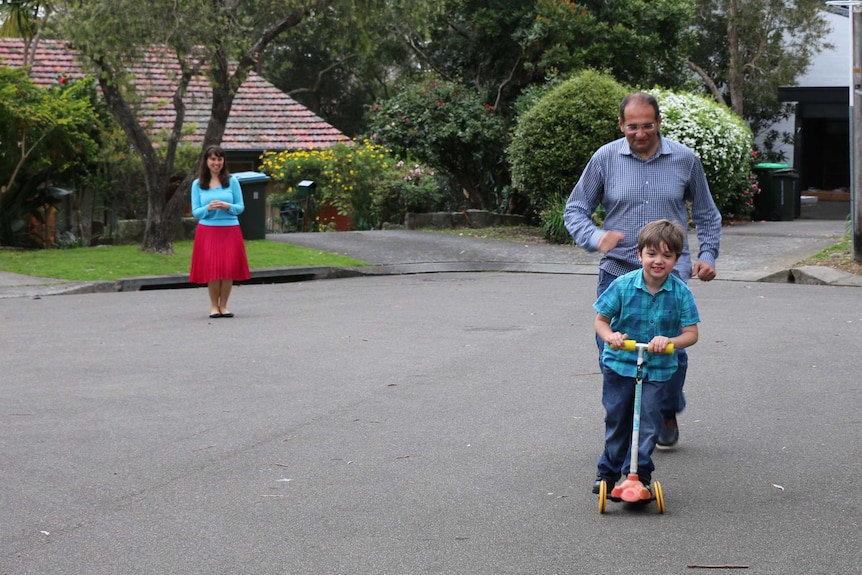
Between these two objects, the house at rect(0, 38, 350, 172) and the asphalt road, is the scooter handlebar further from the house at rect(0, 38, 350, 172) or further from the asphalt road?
the house at rect(0, 38, 350, 172)

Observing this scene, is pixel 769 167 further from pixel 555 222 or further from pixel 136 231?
pixel 136 231

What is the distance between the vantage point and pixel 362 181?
80.8 feet

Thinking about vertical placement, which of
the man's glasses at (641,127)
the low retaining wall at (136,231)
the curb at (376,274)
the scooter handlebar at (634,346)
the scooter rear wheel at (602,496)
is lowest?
the curb at (376,274)

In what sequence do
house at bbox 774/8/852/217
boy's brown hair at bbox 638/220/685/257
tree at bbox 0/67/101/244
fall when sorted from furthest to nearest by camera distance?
house at bbox 774/8/852/217 → tree at bbox 0/67/101/244 → boy's brown hair at bbox 638/220/685/257

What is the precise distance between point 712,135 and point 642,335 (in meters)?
17.1

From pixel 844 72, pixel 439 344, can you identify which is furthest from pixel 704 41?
pixel 439 344

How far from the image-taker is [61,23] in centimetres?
1683

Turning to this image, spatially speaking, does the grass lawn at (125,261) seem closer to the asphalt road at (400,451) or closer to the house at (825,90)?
the asphalt road at (400,451)

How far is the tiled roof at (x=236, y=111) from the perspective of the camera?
27656mm

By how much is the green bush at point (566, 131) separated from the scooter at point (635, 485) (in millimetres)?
15397

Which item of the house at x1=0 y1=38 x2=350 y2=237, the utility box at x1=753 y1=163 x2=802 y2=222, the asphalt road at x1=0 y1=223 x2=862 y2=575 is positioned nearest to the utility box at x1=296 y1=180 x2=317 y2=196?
the house at x1=0 y1=38 x2=350 y2=237

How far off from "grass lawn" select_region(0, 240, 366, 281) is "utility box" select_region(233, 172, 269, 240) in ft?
→ 3.18

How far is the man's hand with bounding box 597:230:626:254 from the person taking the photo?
5.66 metres

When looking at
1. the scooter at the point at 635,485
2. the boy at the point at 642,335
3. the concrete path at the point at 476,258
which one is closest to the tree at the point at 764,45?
the concrete path at the point at 476,258
